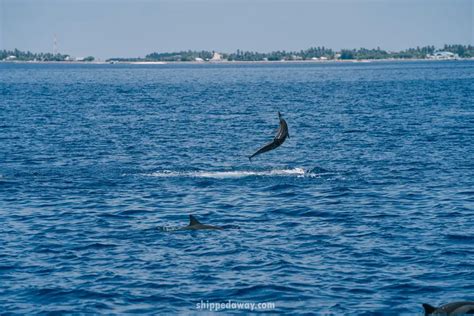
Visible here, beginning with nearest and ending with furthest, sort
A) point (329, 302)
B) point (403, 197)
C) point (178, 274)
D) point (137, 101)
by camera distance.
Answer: point (329, 302) < point (178, 274) < point (403, 197) < point (137, 101)

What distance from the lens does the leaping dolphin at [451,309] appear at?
19.2 m

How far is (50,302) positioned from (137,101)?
9732cm

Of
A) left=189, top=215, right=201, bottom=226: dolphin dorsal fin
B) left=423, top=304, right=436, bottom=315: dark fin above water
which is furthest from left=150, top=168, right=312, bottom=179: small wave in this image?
left=423, top=304, right=436, bottom=315: dark fin above water

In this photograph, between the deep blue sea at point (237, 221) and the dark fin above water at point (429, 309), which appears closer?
the dark fin above water at point (429, 309)

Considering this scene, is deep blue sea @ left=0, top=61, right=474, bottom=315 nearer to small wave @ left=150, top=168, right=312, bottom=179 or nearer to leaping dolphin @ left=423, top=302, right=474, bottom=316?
small wave @ left=150, top=168, right=312, bottom=179

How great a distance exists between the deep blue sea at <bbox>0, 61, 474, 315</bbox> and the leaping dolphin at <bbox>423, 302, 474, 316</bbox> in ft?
3.81

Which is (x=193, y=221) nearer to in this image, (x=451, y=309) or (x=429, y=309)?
(x=429, y=309)

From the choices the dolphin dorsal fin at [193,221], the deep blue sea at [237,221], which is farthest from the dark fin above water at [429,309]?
the dolphin dorsal fin at [193,221]

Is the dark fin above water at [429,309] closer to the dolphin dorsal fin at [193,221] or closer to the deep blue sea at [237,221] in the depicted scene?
the deep blue sea at [237,221]

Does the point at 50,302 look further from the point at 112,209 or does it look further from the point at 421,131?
the point at 421,131

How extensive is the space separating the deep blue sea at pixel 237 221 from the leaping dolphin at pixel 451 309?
116 cm

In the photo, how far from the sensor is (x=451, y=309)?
19.4 metres

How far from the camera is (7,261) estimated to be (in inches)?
982

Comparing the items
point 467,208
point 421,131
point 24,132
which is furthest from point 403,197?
point 24,132
